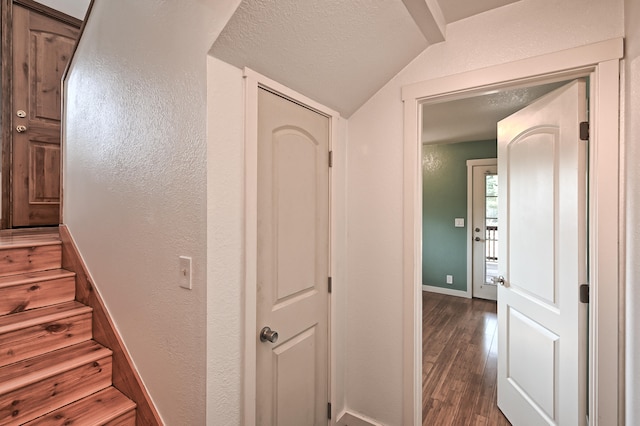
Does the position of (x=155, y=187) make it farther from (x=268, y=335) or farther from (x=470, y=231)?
(x=470, y=231)

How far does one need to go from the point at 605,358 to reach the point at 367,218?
124 centimetres

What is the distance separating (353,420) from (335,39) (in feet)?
7.21

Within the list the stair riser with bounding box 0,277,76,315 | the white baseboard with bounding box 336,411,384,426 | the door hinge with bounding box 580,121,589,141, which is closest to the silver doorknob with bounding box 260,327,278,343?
the white baseboard with bounding box 336,411,384,426

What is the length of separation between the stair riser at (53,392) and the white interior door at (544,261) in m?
2.35

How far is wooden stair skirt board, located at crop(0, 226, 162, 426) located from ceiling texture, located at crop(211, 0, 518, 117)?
1540mm

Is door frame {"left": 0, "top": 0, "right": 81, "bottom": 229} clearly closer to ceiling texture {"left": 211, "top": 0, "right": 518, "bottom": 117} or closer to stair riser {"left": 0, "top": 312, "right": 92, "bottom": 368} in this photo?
stair riser {"left": 0, "top": 312, "right": 92, "bottom": 368}

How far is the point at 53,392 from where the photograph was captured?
4.25 feet

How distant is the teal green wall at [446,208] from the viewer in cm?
479

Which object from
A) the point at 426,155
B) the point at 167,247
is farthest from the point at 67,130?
the point at 426,155

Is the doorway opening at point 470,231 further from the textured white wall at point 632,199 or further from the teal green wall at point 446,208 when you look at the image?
the textured white wall at point 632,199

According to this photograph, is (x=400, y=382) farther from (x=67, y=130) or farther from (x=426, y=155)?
(x=426, y=155)

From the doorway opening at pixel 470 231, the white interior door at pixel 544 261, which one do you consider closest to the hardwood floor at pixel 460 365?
the doorway opening at pixel 470 231

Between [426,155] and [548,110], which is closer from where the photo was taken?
[548,110]

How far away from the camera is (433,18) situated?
1.41 m
